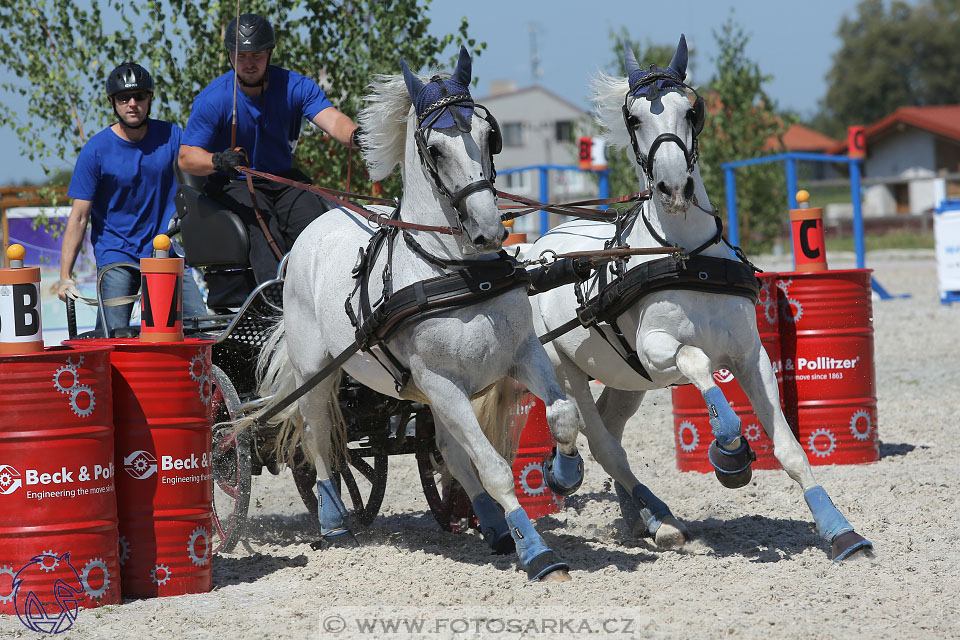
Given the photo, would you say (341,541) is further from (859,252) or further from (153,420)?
(859,252)

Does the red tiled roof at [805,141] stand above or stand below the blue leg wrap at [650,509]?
above

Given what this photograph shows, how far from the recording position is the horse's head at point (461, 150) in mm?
4293

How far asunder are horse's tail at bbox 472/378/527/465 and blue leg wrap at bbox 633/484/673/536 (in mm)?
685

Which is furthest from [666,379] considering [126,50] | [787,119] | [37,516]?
[787,119]

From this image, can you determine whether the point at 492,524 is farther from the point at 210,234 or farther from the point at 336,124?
the point at 336,124

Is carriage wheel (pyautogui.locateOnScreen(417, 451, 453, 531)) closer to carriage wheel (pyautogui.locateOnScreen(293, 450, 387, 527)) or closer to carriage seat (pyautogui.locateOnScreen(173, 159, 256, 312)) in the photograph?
carriage wheel (pyautogui.locateOnScreen(293, 450, 387, 527))

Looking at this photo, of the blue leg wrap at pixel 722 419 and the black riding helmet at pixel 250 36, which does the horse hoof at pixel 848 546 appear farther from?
the black riding helmet at pixel 250 36

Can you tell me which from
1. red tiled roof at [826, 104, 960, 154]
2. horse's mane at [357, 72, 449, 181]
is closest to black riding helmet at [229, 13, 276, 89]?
horse's mane at [357, 72, 449, 181]

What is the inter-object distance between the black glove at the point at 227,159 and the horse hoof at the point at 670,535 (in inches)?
108

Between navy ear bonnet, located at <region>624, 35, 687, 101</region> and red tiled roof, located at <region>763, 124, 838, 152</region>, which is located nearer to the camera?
navy ear bonnet, located at <region>624, 35, 687, 101</region>

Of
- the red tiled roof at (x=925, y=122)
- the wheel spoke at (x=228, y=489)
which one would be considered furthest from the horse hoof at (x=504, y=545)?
the red tiled roof at (x=925, y=122)

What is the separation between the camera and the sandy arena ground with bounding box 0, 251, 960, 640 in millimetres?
3889

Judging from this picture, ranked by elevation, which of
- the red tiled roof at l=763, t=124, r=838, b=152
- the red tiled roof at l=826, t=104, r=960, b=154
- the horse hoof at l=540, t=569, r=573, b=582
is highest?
the red tiled roof at l=763, t=124, r=838, b=152

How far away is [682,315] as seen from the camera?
478cm
